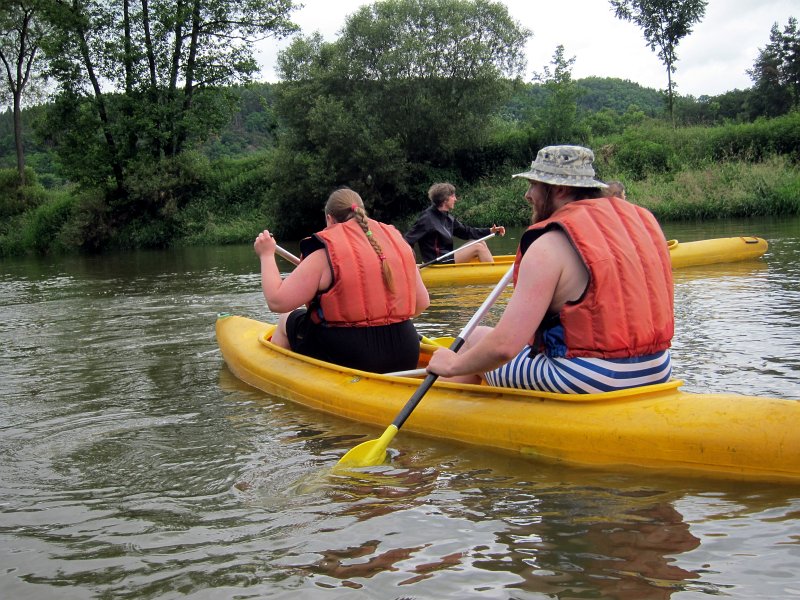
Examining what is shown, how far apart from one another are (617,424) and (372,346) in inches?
68.8

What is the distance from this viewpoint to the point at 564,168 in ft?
11.0

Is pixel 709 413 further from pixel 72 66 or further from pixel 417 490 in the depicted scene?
pixel 72 66

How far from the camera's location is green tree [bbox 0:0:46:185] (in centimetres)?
3197

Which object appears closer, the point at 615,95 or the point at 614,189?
the point at 614,189

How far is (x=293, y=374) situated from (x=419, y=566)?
2.71 metres

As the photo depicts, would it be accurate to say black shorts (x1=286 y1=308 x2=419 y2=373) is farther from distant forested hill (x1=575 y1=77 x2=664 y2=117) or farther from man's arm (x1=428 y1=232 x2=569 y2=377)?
distant forested hill (x1=575 y1=77 x2=664 y2=117)

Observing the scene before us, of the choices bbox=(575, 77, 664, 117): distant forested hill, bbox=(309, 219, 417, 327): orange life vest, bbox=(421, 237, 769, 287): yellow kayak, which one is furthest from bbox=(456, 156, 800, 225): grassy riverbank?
bbox=(575, 77, 664, 117): distant forested hill

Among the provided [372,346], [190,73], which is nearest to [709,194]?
[190,73]

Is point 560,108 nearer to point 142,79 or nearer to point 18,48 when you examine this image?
point 142,79

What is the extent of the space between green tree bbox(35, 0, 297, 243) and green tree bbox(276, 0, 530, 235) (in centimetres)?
219

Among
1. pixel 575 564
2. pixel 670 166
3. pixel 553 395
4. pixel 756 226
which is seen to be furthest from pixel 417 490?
pixel 670 166

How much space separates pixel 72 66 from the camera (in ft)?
96.0

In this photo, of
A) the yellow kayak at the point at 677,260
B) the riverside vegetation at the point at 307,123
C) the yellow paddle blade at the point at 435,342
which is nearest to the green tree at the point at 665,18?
the riverside vegetation at the point at 307,123

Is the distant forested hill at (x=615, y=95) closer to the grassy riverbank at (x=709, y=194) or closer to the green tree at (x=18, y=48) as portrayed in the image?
the grassy riverbank at (x=709, y=194)
